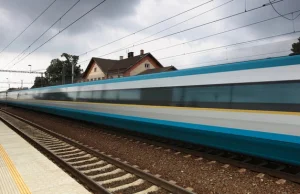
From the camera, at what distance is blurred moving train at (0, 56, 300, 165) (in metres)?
6.62

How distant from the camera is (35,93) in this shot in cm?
3188

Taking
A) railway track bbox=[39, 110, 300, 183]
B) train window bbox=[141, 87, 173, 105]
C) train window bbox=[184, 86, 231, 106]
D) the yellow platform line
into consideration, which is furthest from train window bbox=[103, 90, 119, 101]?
the yellow platform line

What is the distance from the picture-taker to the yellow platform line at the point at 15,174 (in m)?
5.77

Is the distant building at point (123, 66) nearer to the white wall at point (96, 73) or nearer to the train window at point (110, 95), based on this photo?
the white wall at point (96, 73)

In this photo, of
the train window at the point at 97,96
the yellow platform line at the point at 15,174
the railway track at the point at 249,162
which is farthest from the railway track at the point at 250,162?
the train window at the point at 97,96

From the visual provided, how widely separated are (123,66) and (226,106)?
1817 inches

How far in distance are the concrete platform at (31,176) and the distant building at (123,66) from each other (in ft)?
125

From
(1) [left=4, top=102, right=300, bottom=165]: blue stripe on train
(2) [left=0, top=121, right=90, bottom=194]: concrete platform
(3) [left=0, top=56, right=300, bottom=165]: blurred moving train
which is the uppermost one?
(3) [left=0, top=56, right=300, bottom=165]: blurred moving train

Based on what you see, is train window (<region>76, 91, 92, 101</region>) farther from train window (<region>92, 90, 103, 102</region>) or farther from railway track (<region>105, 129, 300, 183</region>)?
railway track (<region>105, 129, 300, 183</region>)

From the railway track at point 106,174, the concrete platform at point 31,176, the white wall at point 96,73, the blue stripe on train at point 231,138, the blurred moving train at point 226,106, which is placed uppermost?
the white wall at point 96,73

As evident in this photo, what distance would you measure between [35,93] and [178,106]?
26110mm

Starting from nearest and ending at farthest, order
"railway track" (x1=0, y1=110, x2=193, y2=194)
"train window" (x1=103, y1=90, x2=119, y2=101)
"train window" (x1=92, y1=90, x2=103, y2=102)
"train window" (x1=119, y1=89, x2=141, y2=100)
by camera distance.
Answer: "railway track" (x1=0, y1=110, x2=193, y2=194)
"train window" (x1=119, y1=89, x2=141, y2=100)
"train window" (x1=103, y1=90, x2=119, y2=101)
"train window" (x1=92, y1=90, x2=103, y2=102)

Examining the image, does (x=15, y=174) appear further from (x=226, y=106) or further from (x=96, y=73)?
(x=96, y=73)

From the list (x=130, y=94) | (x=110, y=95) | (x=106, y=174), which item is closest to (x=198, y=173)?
(x=106, y=174)
